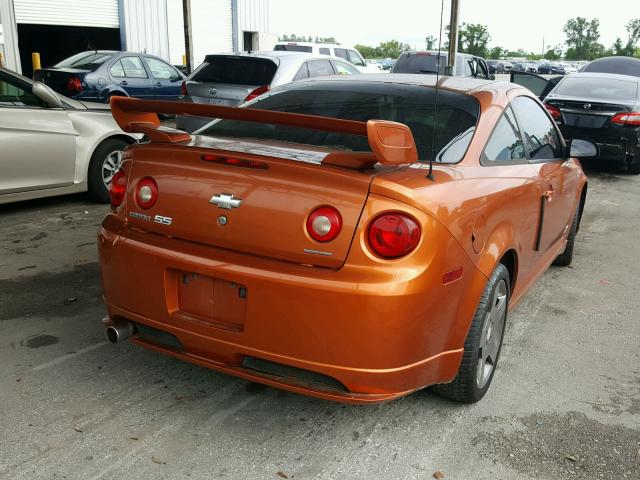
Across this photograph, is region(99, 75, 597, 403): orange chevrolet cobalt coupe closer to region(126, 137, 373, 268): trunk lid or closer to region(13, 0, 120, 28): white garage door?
region(126, 137, 373, 268): trunk lid

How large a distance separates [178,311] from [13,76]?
15.2ft

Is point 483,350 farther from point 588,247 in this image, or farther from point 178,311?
point 588,247

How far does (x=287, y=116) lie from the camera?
2.76 m

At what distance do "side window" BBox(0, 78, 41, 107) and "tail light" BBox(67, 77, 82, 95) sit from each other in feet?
22.2

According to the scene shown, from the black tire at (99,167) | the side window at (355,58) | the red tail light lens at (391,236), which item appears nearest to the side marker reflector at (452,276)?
the red tail light lens at (391,236)

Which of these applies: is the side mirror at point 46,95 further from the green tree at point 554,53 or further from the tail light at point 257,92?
the green tree at point 554,53

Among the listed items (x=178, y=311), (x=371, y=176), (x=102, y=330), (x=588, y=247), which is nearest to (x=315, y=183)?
(x=371, y=176)

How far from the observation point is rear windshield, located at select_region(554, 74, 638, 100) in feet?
34.3

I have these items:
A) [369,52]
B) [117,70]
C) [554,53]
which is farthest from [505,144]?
[554,53]

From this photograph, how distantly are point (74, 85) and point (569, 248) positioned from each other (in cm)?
1043

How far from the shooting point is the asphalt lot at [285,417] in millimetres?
2758

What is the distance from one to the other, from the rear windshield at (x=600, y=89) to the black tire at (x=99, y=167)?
6989 mm

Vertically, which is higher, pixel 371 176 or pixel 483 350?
pixel 371 176

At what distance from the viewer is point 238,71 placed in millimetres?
9469
